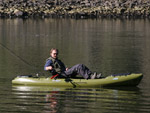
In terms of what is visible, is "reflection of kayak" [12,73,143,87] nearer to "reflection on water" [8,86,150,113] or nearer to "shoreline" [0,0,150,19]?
"reflection on water" [8,86,150,113]

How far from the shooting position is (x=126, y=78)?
1930 cm

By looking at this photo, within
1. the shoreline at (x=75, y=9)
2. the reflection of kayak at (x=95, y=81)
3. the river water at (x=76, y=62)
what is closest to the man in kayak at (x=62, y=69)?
the reflection of kayak at (x=95, y=81)

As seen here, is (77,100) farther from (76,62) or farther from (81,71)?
(76,62)

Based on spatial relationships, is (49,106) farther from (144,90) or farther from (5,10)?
(5,10)

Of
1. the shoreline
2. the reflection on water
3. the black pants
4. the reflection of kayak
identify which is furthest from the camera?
the shoreline

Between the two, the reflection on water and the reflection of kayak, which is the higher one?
the reflection of kayak

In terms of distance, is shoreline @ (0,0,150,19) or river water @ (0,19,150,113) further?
shoreline @ (0,0,150,19)

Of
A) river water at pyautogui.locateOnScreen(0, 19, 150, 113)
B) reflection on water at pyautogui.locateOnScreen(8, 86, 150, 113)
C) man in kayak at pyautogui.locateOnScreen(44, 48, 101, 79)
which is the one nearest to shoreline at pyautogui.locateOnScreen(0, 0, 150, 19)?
river water at pyautogui.locateOnScreen(0, 19, 150, 113)

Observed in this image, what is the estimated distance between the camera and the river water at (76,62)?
16.0 m

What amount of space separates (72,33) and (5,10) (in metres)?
29.2

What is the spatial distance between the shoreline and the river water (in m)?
24.0

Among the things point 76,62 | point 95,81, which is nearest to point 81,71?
point 95,81

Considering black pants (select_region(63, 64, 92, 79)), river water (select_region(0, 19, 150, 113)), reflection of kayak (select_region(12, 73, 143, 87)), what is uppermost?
black pants (select_region(63, 64, 92, 79))

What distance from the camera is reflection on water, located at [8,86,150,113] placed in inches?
613
